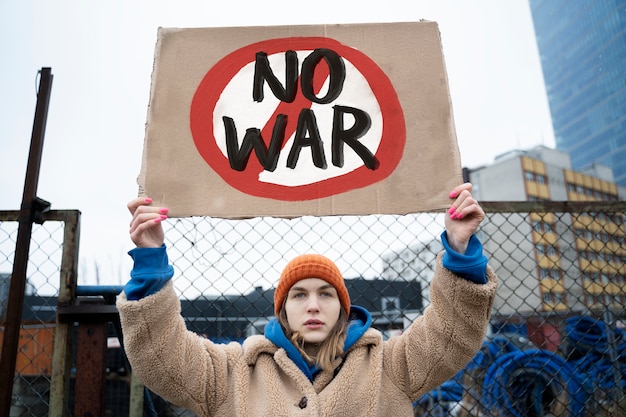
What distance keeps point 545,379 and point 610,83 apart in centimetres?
9401

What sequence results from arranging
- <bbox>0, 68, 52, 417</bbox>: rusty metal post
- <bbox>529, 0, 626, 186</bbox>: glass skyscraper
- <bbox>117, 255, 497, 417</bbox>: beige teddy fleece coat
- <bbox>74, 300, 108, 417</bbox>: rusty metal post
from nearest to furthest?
<bbox>117, 255, 497, 417</bbox>: beige teddy fleece coat < <bbox>0, 68, 52, 417</bbox>: rusty metal post < <bbox>74, 300, 108, 417</bbox>: rusty metal post < <bbox>529, 0, 626, 186</bbox>: glass skyscraper

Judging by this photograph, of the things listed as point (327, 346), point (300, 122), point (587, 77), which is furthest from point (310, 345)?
point (587, 77)

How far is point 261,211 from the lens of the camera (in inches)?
67.1

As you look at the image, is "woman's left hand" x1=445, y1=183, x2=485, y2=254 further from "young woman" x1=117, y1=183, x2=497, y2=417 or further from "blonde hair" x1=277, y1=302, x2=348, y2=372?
"blonde hair" x1=277, y1=302, x2=348, y2=372

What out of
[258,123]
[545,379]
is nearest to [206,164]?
[258,123]

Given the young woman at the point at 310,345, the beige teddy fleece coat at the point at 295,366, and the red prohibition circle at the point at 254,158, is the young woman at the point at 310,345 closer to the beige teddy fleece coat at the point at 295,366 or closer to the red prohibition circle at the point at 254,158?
the beige teddy fleece coat at the point at 295,366

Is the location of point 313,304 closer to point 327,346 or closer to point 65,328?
point 327,346

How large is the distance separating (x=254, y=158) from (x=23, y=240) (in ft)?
3.36

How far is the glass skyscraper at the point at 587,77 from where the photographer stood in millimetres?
80500

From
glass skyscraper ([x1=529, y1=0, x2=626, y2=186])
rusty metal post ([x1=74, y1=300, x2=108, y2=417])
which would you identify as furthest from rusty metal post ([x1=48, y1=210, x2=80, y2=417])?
glass skyscraper ([x1=529, y1=0, x2=626, y2=186])

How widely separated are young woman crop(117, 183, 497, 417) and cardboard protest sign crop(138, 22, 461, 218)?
20cm

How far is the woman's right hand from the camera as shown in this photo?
58.6 inches

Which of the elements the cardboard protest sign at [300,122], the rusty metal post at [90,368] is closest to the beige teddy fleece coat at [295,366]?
the cardboard protest sign at [300,122]

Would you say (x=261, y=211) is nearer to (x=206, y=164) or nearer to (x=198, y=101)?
(x=206, y=164)
